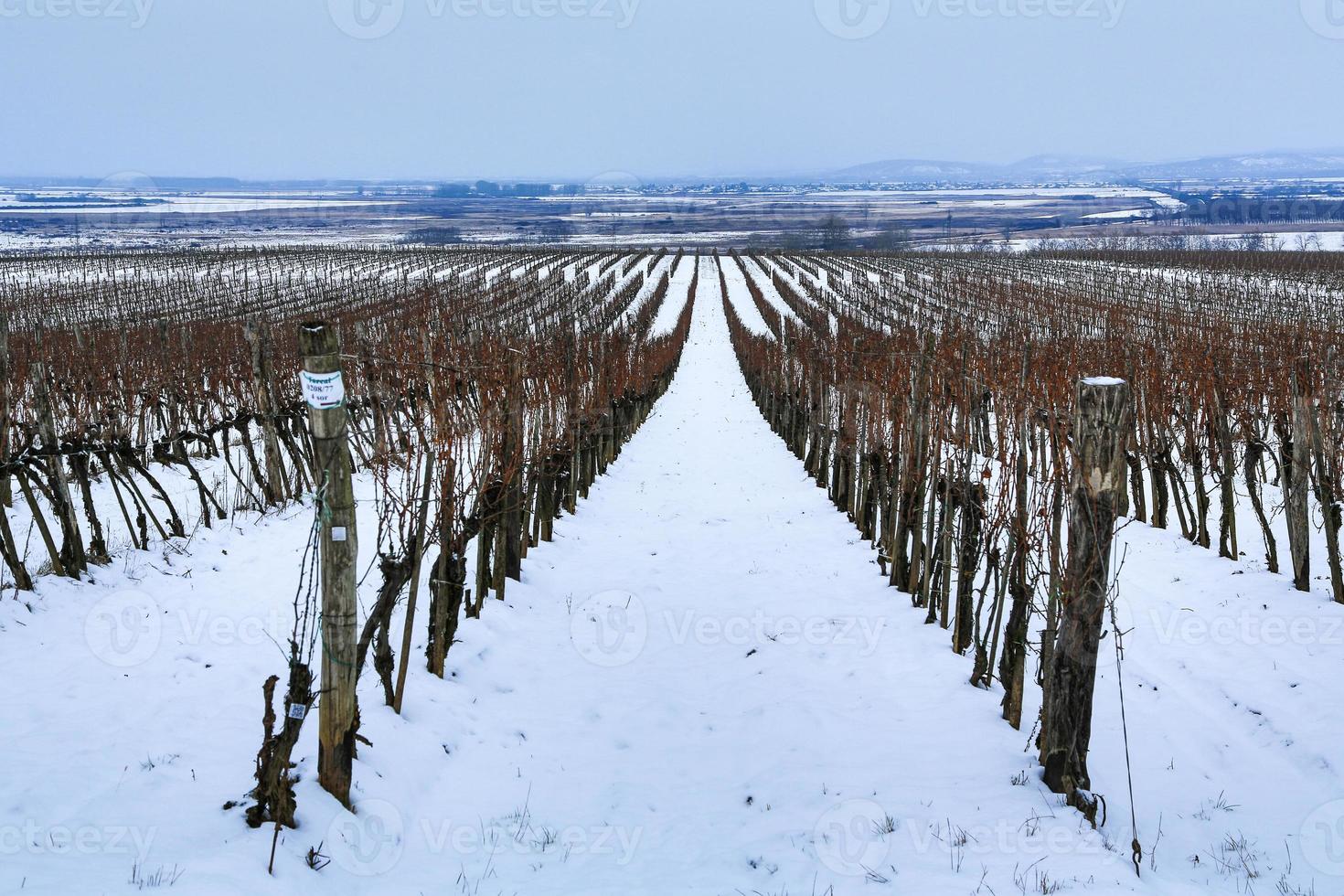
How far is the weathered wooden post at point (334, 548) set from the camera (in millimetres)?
3514

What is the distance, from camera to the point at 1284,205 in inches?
5645

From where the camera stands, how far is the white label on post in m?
3.48

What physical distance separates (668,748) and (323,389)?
116 inches

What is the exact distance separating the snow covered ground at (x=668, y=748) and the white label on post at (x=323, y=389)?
1.78 metres

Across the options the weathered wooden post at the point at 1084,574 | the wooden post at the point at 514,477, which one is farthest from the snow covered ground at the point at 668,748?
the wooden post at the point at 514,477

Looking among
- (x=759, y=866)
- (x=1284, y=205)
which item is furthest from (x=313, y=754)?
(x=1284, y=205)

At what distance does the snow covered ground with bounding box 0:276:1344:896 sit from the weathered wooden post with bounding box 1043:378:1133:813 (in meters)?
0.22

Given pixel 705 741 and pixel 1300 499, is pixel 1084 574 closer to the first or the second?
pixel 705 741

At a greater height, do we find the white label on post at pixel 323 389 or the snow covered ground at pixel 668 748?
the white label on post at pixel 323 389

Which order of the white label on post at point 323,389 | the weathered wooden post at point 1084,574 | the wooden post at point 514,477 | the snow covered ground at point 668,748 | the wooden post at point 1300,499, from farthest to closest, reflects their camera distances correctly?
the wooden post at point 1300,499 < the wooden post at point 514,477 < the weathered wooden post at point 1084,574 < the snow covered ground at point 668,748 < the white label on post at point 323,389

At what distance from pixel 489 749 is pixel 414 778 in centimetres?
58

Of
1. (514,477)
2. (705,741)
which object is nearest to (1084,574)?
(705,741)

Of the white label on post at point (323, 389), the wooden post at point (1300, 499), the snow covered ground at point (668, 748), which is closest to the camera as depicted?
the white label on post at point (323, 389)

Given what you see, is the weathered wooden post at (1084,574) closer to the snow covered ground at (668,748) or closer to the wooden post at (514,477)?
the snow covered ground at (668,748)
